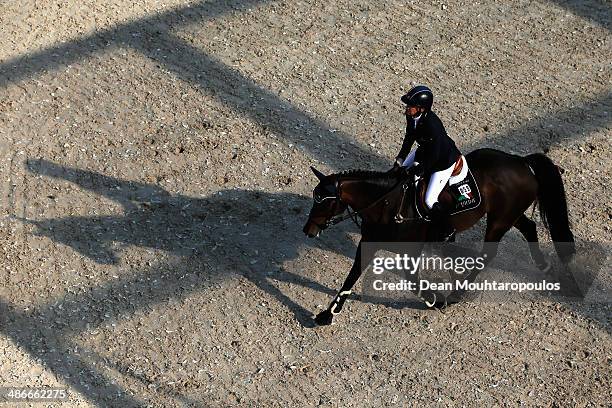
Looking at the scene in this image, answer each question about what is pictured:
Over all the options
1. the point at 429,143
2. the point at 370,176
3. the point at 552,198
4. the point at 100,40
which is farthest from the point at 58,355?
the point at 100,40

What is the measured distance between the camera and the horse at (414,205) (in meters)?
8.64

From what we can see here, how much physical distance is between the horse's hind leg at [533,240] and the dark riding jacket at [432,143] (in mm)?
1593

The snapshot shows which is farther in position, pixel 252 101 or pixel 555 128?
pixel 252 101

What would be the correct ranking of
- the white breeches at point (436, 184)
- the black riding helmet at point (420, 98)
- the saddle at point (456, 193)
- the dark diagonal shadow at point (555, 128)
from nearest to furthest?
the black riding helmet at point (420, 98) < the white breeches at point (436, 184) < the saddle at point (456, 193) < the dark diagonal shadow at point (555, 128)

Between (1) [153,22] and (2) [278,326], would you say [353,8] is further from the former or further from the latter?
(2) [278,326]

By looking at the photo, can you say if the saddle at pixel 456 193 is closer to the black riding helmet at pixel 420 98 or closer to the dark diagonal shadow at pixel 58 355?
the black riding helmet at pixel 420 98

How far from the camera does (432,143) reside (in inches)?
Result: 340

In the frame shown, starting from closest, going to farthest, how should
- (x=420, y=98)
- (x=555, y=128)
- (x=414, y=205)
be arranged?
(x=420, y=98) < (x=414, y=205) < (x=555, y=128)

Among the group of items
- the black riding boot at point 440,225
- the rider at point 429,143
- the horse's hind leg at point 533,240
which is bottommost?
the horse's hind leg at point 533,240

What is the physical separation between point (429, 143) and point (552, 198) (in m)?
1.76

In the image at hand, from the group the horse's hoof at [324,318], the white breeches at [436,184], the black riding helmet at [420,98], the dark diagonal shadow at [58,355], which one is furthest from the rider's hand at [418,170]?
the dark diagonal shadow at [58,355]

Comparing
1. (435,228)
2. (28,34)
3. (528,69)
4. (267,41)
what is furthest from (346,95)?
(28,34)

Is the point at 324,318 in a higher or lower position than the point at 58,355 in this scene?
higher

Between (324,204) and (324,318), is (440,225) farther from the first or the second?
(324,318)
